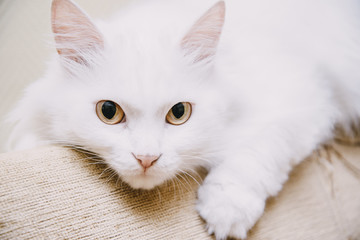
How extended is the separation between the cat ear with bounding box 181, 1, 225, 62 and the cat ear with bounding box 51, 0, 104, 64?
293 millimetres

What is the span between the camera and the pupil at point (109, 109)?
856 millimetres

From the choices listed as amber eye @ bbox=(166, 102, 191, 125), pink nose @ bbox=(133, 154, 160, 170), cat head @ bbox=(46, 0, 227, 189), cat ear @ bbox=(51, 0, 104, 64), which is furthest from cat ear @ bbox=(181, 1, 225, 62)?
pink nose @ bbox=(133, 154, 160, 170)

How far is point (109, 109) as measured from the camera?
857mm

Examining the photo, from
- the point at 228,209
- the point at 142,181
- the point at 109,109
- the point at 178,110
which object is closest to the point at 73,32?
the point at 109,109

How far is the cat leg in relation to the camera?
3.04ft

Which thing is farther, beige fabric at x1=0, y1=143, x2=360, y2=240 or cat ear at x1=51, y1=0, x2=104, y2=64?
cat ear at x1=51, y1=0, x2=104, y2=64

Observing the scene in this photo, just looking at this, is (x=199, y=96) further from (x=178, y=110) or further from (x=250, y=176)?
(x=250, y=176)

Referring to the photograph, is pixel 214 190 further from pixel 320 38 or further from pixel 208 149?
pixel 320 38

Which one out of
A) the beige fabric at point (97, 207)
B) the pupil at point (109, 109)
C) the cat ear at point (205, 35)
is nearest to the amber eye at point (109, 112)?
the pupil at point (109, 109)

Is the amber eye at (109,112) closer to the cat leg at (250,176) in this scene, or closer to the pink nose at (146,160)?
the pink nose at (146,160)

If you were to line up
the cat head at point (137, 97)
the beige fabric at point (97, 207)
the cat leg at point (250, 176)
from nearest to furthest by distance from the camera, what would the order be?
the beige fabric at point (97, 207), the cat head at point (137, 97), the cat leg at point (250, 176)

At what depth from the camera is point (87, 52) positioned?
0.94m

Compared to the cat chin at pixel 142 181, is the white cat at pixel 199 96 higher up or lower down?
higher up

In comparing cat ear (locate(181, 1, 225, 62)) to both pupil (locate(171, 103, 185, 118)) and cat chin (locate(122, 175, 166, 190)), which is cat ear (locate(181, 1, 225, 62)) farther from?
cat chin (locate(122, 175, 166, 190))
